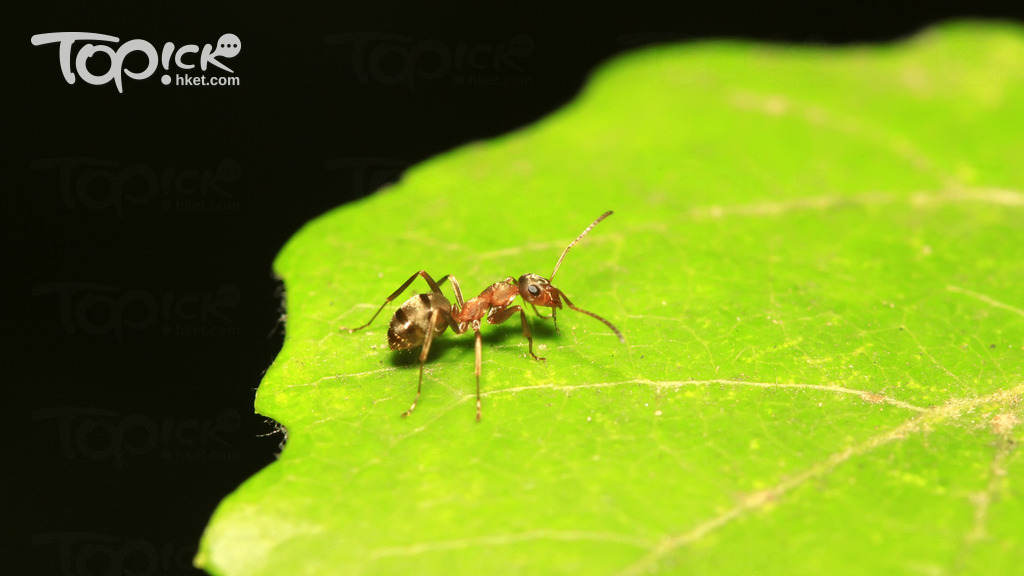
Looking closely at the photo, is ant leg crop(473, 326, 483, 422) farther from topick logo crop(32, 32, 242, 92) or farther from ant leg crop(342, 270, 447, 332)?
topick logo crop(32, 32, 242, 92)

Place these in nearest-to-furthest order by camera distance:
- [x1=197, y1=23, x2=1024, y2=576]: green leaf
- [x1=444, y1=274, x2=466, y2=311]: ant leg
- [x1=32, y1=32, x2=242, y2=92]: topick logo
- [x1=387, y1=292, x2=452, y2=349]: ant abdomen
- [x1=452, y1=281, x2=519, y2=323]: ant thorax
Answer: [x1=197, y1=23, x2=1024, y2=576]: green leaf → [x1=387, y1=292, x2=452, y2=349]: ant abdomen → [x1=452, y1=281, x2=519, y2=323]: ant thorax → [x1=444, y1=274, x2=466, y2=311]: ant leg → [x1=32, y1=32, x2=242, y2=92]: topick logo

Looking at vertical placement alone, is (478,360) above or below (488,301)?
below

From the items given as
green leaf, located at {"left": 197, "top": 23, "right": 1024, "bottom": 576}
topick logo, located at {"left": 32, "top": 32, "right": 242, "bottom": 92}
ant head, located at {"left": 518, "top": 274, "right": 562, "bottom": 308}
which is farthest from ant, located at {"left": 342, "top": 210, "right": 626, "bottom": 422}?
topick logo, located at {"left": 32, "top": 32, "right": 242, "bottom": 92}

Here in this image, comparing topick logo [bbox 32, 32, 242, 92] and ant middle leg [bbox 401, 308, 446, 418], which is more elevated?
topick logo [bbox 32, 32, 242, 92]

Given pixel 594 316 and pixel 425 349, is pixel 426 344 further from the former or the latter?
pixel 594 316

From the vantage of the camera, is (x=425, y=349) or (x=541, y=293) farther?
(x=541, y=293)

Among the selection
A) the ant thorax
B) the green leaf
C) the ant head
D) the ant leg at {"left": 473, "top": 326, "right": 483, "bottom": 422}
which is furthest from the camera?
the ant thorax

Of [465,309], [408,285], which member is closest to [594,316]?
[465,309]

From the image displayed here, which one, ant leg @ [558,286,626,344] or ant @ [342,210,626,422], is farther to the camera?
ant @ [342,210,626,422]
